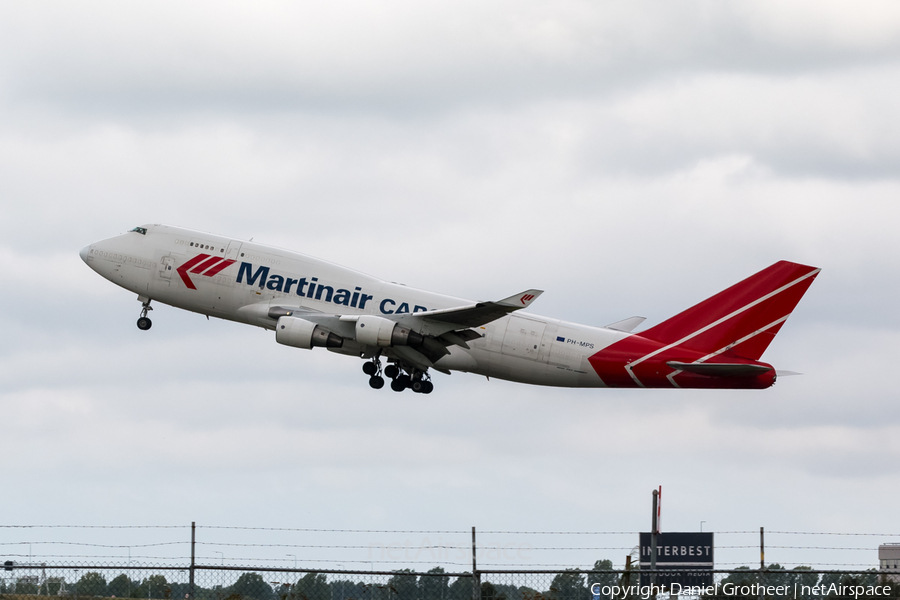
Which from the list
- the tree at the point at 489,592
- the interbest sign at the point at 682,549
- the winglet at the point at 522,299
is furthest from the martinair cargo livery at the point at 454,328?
the interbest sign at the point at 682,549

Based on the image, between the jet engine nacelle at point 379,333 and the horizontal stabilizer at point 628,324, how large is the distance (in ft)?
32.9

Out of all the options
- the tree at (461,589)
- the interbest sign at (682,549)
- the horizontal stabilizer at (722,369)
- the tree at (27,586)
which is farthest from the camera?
the interbest sign at (682,549)

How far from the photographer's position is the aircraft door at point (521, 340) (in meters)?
45.6

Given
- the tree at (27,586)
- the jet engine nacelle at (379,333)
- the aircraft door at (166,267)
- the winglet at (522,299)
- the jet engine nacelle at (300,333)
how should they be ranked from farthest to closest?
the aircraft door at (166,267) < the jet engine nacelle at (300,333) < the jet engine nacelle at (379,333) < the winglet at (522,299) < the tree at (27,586)

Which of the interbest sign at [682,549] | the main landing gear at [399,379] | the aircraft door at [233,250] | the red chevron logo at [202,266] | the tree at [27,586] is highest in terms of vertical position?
the aircraft door at [233,250]

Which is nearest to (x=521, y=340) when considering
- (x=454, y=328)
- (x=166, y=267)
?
(x=454, y=328)

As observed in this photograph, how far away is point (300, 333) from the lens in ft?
146

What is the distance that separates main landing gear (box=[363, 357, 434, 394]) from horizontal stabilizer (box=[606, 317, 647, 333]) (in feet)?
28.1

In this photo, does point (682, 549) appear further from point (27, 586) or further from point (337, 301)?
point (27, 586)

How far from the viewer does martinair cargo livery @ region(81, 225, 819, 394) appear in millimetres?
45469

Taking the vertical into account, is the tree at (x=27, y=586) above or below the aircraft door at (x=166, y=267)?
below

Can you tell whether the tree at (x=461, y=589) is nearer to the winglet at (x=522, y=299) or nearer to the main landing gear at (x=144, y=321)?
the winglet at (x=522, y=299)

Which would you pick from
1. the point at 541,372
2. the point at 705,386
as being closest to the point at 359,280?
the point at 541,372

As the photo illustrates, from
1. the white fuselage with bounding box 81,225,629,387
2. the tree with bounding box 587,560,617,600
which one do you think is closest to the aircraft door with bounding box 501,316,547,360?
the white fuselage with bounding box 81,225,629,387
